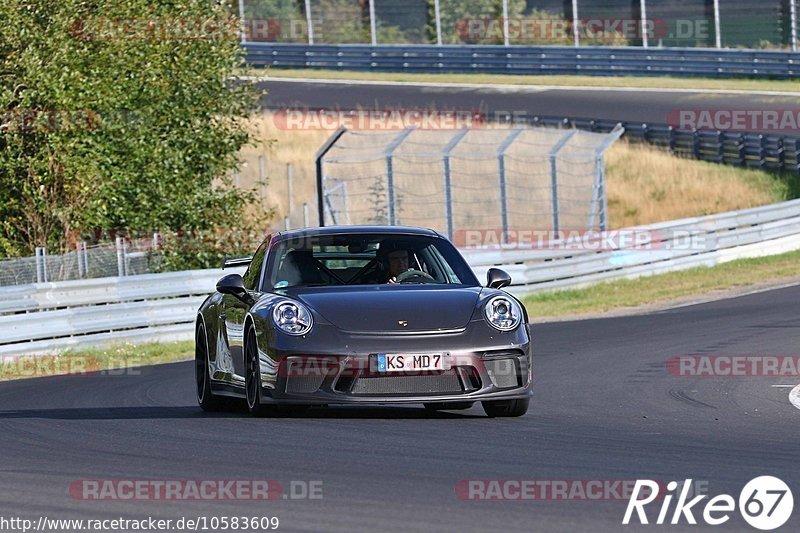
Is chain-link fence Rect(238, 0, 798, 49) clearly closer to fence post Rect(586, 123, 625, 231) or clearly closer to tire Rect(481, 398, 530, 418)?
fence post Rect(586, 123, 625, 231)

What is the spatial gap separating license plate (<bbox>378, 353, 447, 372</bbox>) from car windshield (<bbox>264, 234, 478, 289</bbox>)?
3.96 feet

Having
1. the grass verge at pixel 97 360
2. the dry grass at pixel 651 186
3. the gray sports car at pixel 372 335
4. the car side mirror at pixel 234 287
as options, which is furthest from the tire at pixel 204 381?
the dry grass at pixel 651 186

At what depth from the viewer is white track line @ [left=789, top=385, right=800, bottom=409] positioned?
10.9m

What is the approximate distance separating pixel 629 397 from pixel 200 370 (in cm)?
324

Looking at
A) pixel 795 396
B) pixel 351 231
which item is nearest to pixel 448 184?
pixel 795 396

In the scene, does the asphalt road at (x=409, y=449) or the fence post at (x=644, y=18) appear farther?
the fence post at (x=644, y=18)

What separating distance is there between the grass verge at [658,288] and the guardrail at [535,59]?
60.8ft

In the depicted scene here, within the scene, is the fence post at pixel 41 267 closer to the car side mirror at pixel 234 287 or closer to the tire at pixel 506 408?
the car side mirror at pixel 234 287

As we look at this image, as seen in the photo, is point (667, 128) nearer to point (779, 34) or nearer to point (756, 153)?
point (756, 153)

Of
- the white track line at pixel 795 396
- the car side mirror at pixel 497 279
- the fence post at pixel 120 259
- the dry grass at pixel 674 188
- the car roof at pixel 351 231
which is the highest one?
the car roof at pixel 351 231

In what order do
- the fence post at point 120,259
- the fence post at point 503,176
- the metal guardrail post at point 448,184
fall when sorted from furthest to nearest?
1. the fence post at point 503,176
2. the metal guardrail post at point 448,184
3. the fence post at point 120,259

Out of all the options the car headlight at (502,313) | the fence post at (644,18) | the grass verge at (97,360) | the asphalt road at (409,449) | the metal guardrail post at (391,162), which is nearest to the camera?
the asphalt road at (409,449)

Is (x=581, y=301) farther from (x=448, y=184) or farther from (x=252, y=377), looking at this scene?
(x=252, y=377)

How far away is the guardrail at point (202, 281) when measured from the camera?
1786 cm
